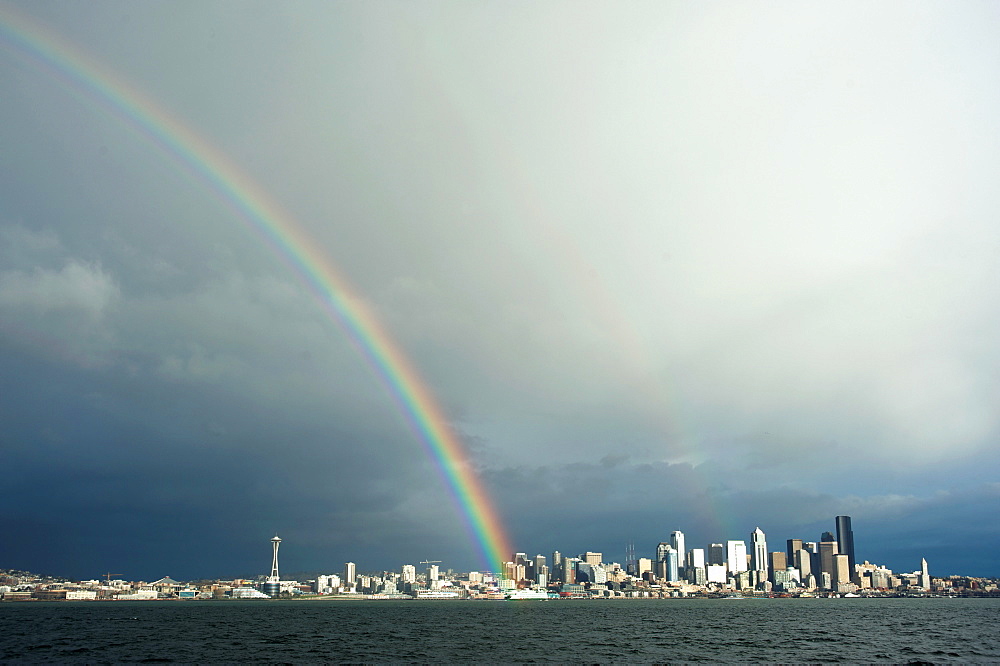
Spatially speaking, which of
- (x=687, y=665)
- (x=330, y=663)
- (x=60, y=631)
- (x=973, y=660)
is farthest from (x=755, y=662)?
(x=60, y=631)

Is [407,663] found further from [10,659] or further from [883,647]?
[883,647]

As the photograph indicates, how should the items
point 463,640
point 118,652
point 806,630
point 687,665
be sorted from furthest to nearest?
point 806,630, point 463,640, point 118,652, point 687,665

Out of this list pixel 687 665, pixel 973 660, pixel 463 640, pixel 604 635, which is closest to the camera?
pixel 687 665

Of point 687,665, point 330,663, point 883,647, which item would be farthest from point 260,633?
point 883,647

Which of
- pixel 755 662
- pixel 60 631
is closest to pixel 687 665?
pixel 755 662

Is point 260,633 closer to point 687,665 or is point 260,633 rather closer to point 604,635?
point 604,635

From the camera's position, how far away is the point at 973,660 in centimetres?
7494

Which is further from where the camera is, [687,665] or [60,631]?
[60,631]

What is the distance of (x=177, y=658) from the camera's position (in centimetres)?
7525

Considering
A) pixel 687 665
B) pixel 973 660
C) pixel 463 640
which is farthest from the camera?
pixel 463 640

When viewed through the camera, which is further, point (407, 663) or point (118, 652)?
point (118, 652)

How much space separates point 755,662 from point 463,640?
147ft

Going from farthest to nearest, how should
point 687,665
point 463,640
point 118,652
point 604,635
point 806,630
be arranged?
1. point 806,630
2. point 604,635
3. point 463,640
4. point 118,652
5. point 687,665

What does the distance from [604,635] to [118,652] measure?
67553 millimetres
